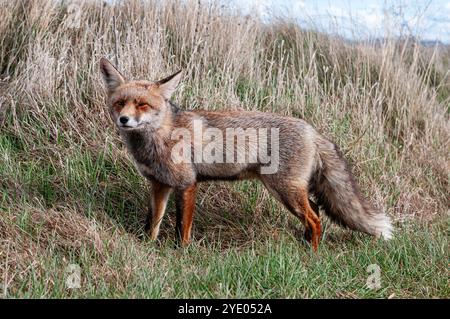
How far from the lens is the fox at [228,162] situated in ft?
15.6

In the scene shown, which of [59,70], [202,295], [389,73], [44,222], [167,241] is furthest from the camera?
[389,73]

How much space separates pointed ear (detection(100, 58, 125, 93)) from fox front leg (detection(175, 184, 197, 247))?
0.98 metres

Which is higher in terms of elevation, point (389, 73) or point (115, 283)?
point (389, 73)

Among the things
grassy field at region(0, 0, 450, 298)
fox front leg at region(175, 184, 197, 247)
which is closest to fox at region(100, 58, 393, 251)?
fox front leg at region(175, 184, 197, 247)

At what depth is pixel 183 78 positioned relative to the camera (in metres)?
6.58

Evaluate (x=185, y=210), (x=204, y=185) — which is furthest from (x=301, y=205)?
(x=204, y=185)

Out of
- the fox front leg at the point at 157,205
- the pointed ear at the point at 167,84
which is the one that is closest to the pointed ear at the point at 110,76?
the pointed ear at the point at 167,84

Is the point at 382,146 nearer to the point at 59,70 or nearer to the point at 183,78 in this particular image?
the point at 183,78

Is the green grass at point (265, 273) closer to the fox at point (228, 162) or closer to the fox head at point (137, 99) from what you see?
the fox at point (228, 162)

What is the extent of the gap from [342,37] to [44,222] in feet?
19.1

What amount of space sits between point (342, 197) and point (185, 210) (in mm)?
1311

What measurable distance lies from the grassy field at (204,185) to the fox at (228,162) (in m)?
0.25

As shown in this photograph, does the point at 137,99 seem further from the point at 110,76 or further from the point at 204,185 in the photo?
the point at 204,185
